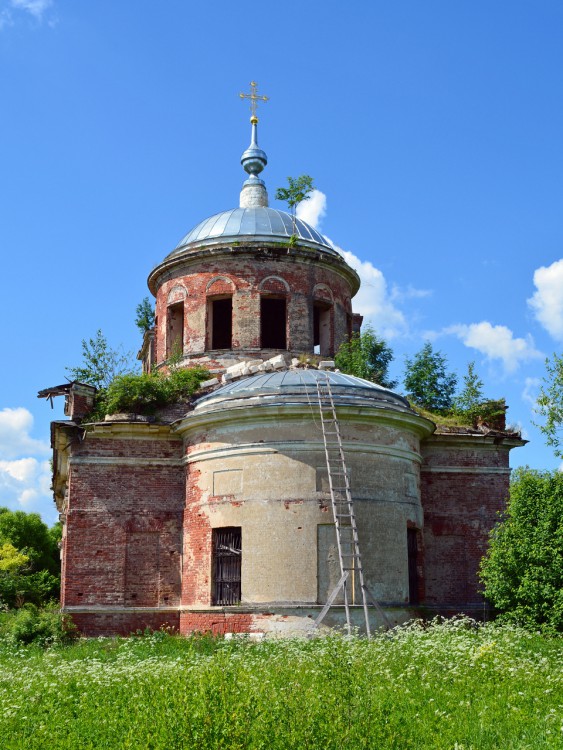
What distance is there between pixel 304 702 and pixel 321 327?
14986 mm

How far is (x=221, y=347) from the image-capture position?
21750mm

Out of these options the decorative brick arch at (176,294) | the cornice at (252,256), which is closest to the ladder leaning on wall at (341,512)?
the cornice at (252,256)

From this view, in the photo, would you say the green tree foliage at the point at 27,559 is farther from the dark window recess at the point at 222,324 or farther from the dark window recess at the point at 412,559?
the dark window recess at the point at 412,559

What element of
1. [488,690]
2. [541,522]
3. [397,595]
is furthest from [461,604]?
[488,690]

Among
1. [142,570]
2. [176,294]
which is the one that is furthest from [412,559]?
[176,294]

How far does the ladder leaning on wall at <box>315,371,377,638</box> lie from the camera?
14.2 m

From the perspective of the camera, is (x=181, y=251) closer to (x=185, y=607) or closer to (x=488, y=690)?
(x=185, y=607)

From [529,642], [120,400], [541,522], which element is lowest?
[529,642]

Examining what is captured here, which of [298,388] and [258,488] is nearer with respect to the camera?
[258,488]

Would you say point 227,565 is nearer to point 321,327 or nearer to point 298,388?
point 298,388

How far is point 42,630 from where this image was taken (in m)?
15.5

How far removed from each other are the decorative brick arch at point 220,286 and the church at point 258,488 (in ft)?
0.10

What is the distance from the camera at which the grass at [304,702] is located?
6152mm

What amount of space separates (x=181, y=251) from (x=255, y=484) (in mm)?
7677
